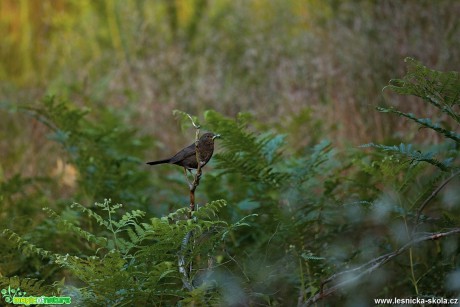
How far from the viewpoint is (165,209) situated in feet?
10.3

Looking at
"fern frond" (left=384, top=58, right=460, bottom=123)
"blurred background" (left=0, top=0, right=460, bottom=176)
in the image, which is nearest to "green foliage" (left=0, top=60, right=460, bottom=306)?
"fern frond" (left=384, top=58, right=460, bottom=123)

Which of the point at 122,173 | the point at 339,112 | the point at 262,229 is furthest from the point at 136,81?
the point at 262,229

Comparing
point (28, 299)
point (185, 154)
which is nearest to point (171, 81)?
point (185, 154)

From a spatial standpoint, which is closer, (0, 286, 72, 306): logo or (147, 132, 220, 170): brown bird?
(0, 286, 72, 306): logo

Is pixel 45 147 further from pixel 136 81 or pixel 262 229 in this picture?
pixel 262 229

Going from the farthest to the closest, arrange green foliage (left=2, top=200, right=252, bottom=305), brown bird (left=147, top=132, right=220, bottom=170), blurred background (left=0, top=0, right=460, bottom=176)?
blurred background (left=0, top=0, right=460, bottom=176)
brown bird (left=147, top=132, right=220, bottom=170)
green foliage (left=2, top=200, right=252, bottom=305)

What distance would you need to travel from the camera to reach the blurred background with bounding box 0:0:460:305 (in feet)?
10.4

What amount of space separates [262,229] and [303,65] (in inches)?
89.8

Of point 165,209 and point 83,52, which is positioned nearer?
point 165,209

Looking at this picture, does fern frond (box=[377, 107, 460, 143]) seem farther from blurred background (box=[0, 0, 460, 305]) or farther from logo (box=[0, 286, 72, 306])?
logo (box=[0, 286, 72, 306])

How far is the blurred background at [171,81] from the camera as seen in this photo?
3.18m

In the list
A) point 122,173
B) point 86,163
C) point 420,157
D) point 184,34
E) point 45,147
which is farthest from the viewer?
point 184,34

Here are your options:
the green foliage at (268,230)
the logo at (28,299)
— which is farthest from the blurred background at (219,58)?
the logo at (28,299)

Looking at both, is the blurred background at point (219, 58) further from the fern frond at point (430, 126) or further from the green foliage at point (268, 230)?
the fern frond at point (430, 126)
